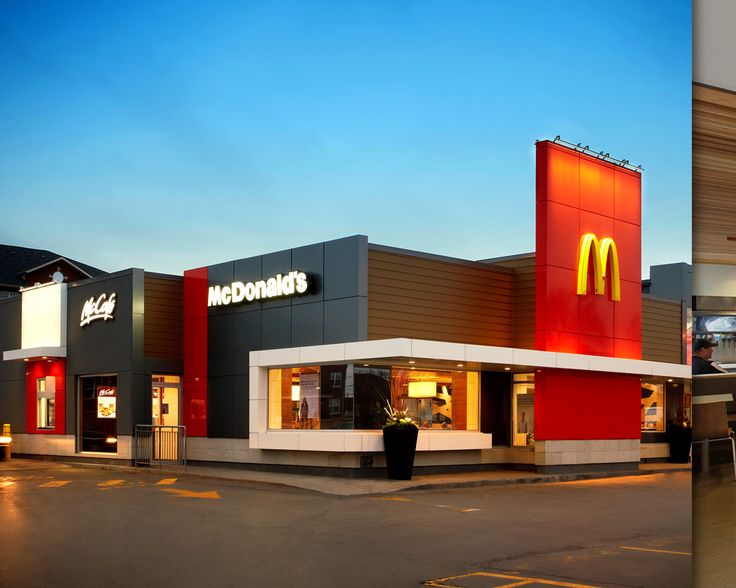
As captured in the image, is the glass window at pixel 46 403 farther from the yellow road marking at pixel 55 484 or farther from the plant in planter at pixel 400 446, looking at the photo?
the plant in planter at pixel 400 446

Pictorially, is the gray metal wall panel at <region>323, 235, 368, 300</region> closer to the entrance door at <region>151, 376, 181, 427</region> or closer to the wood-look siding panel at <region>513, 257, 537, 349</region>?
the wood-look siding panel at <region>513, 257, 537, 349</region>

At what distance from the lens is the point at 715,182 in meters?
2.98

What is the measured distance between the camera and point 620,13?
167 inches

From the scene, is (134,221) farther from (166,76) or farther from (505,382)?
(505,382)

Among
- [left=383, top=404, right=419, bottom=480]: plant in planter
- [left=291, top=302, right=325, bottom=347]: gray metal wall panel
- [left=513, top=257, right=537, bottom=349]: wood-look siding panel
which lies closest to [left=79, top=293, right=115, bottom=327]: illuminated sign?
[left=291, top=302, right=325, bottom=347]: gray metal wall panel

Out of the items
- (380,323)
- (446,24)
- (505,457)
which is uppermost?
(446,24)

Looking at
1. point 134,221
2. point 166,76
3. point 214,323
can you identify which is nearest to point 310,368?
point 214,323

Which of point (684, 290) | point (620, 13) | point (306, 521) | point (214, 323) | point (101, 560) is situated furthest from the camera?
point (684, 290)

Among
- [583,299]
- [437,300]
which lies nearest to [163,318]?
[437,300]

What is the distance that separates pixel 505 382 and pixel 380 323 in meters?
4.27

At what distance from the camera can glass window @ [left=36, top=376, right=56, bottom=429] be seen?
27719 mm

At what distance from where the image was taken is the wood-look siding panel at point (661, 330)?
27594 millimetres

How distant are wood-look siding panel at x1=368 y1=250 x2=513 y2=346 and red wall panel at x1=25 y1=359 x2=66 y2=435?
11821 millimetres

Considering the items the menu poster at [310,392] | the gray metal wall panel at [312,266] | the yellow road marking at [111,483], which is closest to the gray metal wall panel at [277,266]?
the gray metal wall panel at [312,266]
